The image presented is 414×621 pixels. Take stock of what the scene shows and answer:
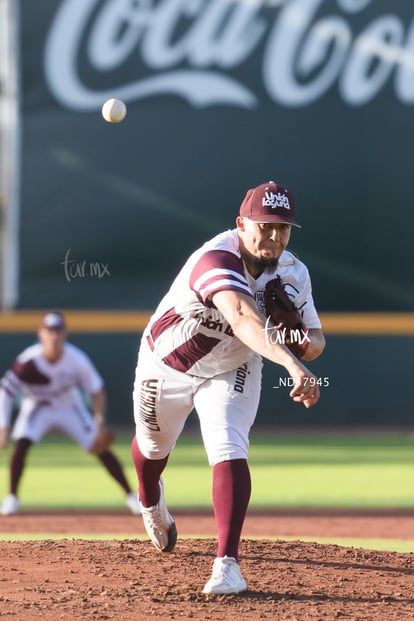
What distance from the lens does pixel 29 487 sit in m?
10.1

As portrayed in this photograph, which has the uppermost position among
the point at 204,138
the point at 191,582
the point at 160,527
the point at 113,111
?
the point at 204,138

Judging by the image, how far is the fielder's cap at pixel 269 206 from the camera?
168 inches

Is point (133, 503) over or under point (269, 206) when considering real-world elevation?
under

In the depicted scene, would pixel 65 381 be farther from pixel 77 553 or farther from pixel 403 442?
pixel 403 442

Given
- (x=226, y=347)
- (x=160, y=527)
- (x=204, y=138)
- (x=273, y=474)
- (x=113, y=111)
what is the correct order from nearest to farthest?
(x=226, y=347) < (x=160, y=527) < (x=113, y=111) < (x=273, y=474) < (x=204, y=138)

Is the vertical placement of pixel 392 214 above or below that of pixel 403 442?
above

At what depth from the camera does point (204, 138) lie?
14766 millimetres

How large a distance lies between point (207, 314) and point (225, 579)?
3.42 ft

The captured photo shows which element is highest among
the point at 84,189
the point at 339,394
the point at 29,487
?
the point at 84,189

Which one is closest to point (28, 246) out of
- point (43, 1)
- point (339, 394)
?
point (43, 1)

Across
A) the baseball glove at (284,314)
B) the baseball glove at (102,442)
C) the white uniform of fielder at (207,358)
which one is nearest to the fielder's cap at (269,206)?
the white uniform of fielder at (207,358)

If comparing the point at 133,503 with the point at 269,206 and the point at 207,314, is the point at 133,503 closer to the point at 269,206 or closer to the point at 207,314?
the point at 207,314

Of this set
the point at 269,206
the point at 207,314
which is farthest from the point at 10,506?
the point at 269,206

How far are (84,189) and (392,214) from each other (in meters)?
4.09
